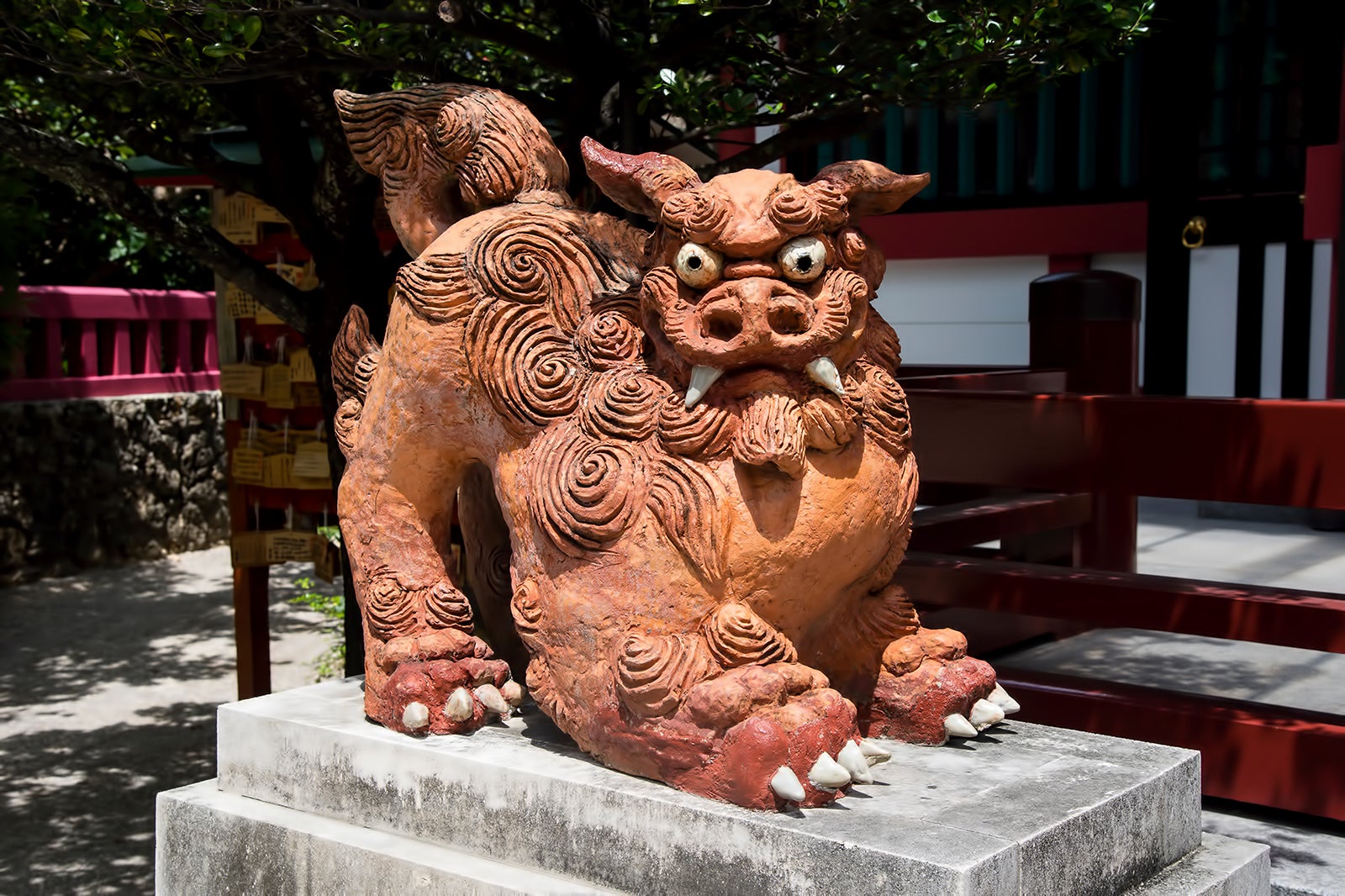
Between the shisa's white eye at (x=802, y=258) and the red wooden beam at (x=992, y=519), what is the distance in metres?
2.32

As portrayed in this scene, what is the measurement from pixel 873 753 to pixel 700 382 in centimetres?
70

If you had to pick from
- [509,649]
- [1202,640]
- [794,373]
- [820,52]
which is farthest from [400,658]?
[1202,640]

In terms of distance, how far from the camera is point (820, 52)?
3.79 meters

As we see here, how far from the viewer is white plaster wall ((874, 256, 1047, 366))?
9438mm

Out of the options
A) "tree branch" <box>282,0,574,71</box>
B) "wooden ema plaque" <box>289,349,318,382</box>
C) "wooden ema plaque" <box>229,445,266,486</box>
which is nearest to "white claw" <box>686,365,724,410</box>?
"tree branch" <box>282,0,574,71</box>

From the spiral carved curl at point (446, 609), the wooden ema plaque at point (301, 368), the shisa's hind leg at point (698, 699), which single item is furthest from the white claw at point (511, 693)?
→ the wooden ema plaque at point (301, 368)

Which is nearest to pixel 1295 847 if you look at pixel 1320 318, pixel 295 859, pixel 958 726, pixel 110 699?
pixel 958 726

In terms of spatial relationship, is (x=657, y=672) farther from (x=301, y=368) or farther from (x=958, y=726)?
(x=301, y=368)

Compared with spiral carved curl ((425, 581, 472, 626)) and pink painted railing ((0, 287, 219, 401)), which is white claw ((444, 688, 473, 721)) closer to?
spiral carved curl ((425, 581, 472, 626))

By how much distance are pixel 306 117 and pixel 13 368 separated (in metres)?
5.22

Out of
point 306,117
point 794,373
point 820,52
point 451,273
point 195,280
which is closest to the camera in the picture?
point 794,373

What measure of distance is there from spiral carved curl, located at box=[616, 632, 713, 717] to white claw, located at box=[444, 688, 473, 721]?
1.58 feet

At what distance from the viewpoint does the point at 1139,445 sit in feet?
11.8

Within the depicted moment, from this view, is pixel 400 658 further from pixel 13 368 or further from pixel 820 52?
pixel 13 368
